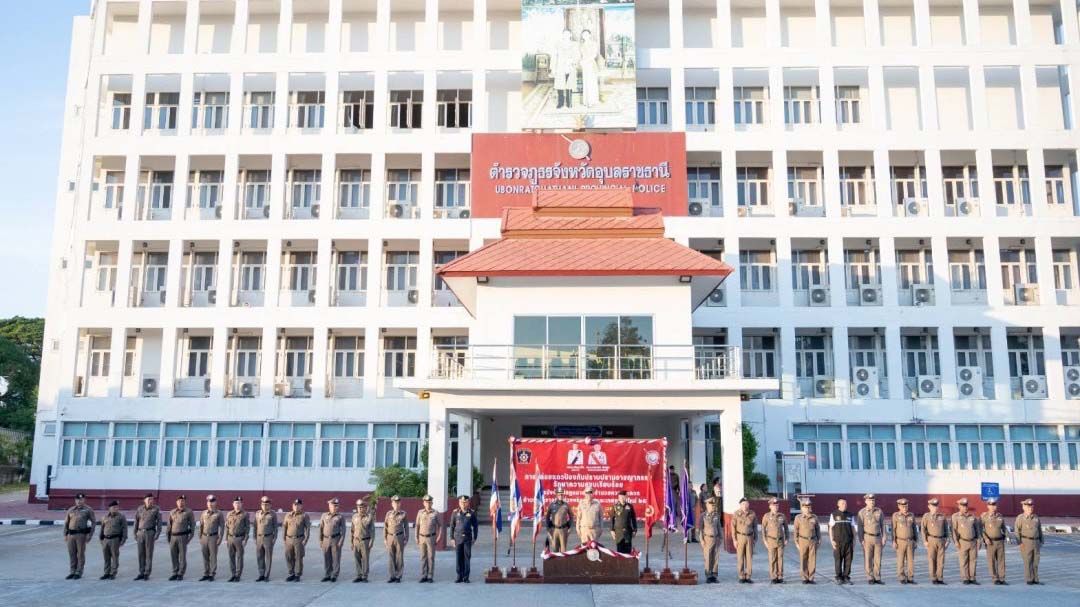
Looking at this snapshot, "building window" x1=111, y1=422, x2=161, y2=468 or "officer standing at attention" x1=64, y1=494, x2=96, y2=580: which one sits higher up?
"building window" x1=111, y1=422, x2=161, y2=468

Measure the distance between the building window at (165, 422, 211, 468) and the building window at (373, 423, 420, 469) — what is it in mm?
5798

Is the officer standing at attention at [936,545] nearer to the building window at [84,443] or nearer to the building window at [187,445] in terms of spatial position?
the building window at [187,445]

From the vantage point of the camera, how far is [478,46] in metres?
29.9

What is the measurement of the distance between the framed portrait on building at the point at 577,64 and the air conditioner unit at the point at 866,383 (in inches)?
471

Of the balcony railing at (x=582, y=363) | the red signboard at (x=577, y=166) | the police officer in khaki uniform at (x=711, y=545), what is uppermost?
the red signboard at (x=577, y=166)

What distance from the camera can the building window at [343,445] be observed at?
2780 cm

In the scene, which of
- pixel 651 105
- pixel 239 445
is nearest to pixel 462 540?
pixel 239 445

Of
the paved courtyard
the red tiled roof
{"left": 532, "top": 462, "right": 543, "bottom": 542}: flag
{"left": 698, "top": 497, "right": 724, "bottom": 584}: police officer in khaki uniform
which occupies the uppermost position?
the red tiled roof

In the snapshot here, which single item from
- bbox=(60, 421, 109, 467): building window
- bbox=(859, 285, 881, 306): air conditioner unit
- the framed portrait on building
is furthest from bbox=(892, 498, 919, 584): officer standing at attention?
bbox=(60, 421, 109, 467): building window

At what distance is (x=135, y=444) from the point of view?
91.9ft

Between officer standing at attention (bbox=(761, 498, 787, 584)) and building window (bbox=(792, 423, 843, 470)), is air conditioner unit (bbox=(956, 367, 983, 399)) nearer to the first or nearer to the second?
building window (bbox=(792, 423, 843, 470))

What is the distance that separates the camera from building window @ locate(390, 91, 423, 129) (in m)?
30.8

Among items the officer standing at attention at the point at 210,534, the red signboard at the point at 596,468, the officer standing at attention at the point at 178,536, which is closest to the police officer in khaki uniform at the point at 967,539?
the red signboard at the point at 596,468

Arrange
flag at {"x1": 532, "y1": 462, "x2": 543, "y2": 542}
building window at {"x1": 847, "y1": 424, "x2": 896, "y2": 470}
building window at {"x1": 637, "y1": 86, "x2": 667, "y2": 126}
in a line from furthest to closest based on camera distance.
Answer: building window at {"x1": 637, "y1": 86, "x2": 667, "y2": 126}
building window at {"x1": 847, "y1": 424, "x2": 896, "y2": 470}
flag at {"x1": 532, "y1": 462, "x2": 543, "y2": 542}
